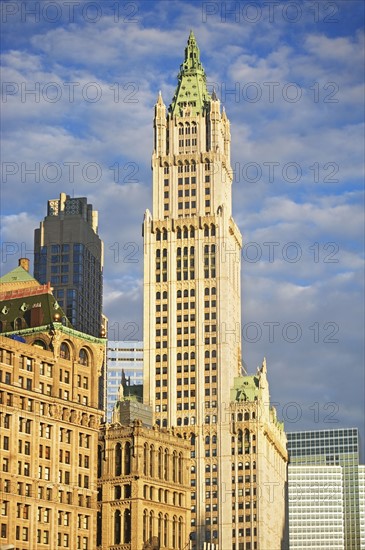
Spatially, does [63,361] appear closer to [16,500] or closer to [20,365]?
[20,365]

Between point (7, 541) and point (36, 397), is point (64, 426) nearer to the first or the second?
point (36, 397)

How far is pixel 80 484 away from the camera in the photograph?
199000 millimetres

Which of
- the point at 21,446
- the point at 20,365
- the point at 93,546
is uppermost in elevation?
the point at 20,365

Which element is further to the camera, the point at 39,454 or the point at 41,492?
the point at 39,454

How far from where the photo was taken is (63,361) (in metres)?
200

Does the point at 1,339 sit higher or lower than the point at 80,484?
higher

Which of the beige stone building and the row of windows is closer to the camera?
the row of windows

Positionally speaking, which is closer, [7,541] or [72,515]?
[7,541]

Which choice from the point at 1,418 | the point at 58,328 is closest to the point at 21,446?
the point at 1,418

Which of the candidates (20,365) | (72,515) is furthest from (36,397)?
(72,515)

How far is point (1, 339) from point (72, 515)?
29251mm

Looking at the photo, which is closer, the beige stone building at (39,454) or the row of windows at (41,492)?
the row of windows at (41,492)

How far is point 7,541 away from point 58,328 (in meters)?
34.5

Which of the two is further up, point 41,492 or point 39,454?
point 39,454
